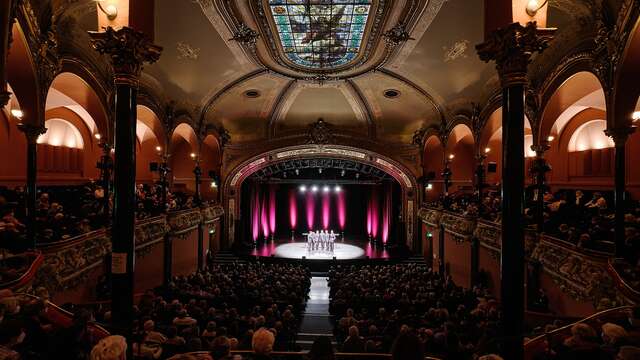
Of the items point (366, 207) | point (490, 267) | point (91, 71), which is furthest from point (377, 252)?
point (91, 71)

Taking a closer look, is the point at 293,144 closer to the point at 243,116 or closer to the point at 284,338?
the point at 243,116

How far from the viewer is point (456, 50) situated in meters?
11.0

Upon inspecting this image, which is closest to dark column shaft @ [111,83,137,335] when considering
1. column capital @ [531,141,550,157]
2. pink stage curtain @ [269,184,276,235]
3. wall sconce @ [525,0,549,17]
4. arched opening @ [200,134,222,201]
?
wall sconce @ [525,0,549,17]

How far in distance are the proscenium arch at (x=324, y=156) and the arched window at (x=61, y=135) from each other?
703 centimetres

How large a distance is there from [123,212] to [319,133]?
15.1 m

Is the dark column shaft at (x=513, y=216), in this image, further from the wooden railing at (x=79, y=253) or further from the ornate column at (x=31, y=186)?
the ornate column at (x=31, y=186)

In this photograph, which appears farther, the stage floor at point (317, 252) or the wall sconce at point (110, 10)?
the stage floor at point (317, 252)

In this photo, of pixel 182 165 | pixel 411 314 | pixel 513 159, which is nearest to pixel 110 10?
pixel 513 159

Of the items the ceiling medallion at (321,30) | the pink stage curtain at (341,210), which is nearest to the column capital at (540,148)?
the ceiling medallion at (321,30)

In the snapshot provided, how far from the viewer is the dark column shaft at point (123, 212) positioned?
4590mm

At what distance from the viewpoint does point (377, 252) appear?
795 inches

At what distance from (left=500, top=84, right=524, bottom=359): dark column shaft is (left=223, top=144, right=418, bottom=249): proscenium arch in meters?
15.2

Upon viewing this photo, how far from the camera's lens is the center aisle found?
8.91 meters

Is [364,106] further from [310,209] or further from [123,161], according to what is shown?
[123,161]
